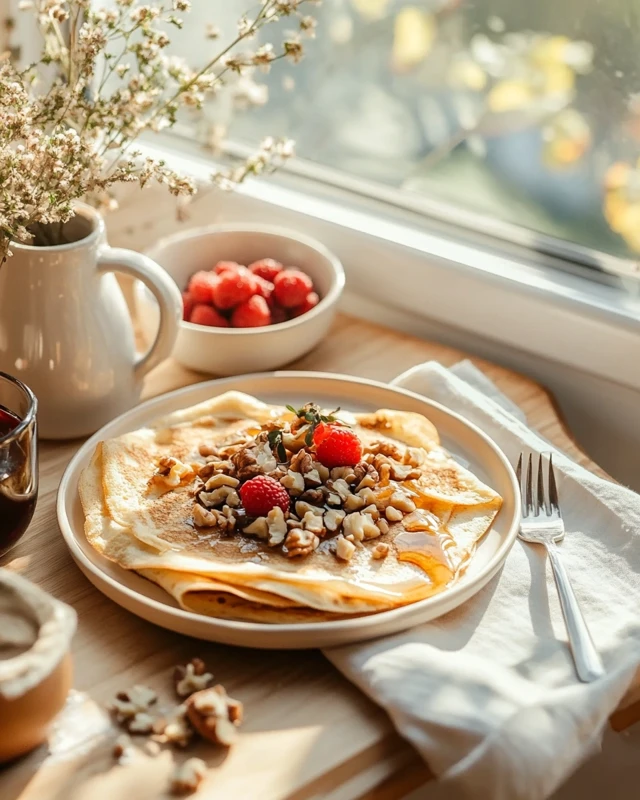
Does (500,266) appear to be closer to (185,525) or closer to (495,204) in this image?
(495,204)

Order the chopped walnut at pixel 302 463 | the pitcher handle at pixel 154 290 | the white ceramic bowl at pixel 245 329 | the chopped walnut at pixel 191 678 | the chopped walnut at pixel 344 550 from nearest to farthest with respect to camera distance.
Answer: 1. the chopped walnut at pixel 191 678
2. the chopped walnut at pixel 344 550
3. the chopped walnut at pixel 302 463
4. the pitcher handle at pixel 154 290
5. the white ceramic bowl at pixel 245 329

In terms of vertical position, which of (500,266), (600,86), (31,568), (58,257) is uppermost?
(600,86)

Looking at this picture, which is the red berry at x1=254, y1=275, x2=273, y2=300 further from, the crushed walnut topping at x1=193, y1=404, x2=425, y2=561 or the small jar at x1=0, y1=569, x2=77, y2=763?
the small jar at x1=0, y1=569, x2=77, y2=763

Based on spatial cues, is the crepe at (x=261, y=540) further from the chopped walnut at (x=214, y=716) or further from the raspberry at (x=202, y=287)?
the raspberry at (x=202, y=287)

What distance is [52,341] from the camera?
1.28 m

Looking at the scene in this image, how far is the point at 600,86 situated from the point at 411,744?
3.38 feet

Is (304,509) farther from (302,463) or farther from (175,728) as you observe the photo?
(175,728)

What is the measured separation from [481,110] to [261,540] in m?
0.88

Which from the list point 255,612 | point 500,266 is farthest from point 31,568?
point 500,266

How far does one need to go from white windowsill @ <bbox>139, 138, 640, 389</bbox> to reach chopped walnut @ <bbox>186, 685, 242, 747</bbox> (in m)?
0.83

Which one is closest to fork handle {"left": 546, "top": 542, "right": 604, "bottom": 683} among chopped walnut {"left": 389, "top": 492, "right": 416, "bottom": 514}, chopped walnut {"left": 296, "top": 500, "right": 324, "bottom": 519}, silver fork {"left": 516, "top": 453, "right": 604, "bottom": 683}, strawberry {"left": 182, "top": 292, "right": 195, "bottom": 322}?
silver fork {"left": 516, "top": 453, "right": 604, "bottom": 683}

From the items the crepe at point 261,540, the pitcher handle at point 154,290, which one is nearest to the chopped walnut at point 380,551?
the crepe at point 261,540

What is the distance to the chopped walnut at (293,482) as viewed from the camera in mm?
1149

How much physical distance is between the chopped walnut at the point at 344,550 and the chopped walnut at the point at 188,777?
0.28 m
